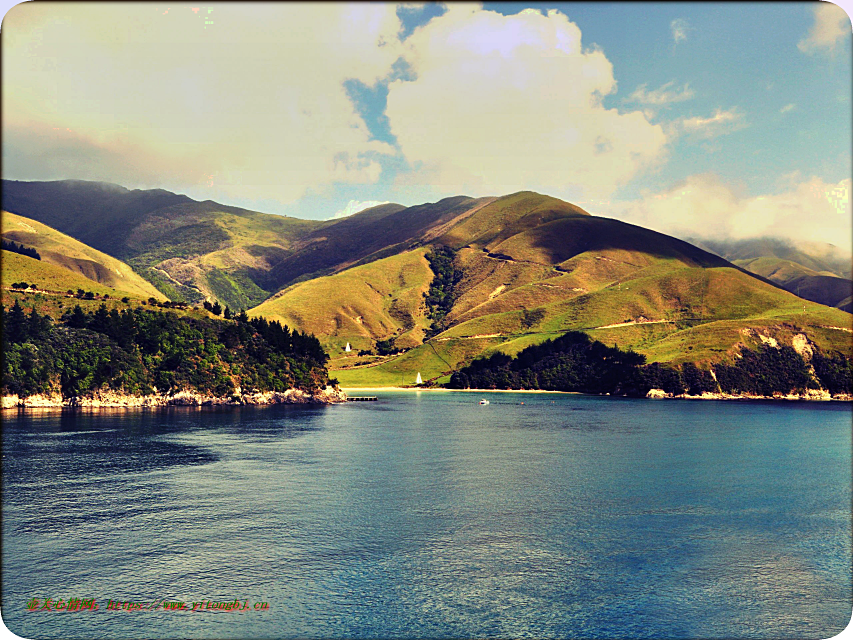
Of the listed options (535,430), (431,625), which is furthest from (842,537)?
(535,430)

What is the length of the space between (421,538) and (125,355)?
136962mm

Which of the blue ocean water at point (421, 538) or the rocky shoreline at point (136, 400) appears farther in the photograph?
the rocky shoreline at point (136, 400)

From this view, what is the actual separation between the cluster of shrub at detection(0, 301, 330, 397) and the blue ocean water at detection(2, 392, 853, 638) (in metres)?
44.0

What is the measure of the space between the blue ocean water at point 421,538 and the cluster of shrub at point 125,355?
44.0m

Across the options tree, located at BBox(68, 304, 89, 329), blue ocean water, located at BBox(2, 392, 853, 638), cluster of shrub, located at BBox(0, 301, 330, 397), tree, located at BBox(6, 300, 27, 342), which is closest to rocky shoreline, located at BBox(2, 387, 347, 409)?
cluster of shrub, located at BBox(0, 301, 330, 397)

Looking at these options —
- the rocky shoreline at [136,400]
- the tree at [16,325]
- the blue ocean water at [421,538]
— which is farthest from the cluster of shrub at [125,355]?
the blue ocean water at [421,538]

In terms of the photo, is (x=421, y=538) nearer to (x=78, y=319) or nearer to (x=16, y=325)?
(x=16, y=325)

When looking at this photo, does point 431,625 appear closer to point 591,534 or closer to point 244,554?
point 244,554

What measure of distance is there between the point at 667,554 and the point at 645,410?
149 m

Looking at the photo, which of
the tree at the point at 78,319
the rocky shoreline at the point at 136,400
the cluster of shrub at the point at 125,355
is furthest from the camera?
the tree at the point at 78,319

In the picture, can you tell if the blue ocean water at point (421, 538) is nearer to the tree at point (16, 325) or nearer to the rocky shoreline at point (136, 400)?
the rocky shoreline at point (136, 400)

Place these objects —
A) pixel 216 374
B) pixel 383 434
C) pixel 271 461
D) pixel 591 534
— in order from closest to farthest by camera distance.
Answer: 1. pixel 591 534
2. pixel 271 461
3. pixel 383 434
4. pixel 216 374

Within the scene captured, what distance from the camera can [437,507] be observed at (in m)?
69.2

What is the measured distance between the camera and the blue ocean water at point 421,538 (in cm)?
4166
